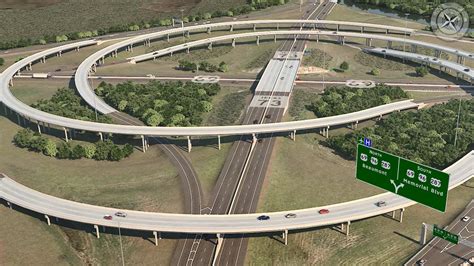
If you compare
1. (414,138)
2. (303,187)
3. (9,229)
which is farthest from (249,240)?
(414,138)

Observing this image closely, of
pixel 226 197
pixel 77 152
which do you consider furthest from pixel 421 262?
pixel 77 152

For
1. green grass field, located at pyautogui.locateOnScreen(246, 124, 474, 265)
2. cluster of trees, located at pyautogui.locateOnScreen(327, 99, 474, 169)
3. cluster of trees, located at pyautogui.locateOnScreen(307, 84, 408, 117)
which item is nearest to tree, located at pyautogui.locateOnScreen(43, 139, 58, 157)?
green grass field, located at pyautogui.locateOnScreen(246, 124, 474, 265)

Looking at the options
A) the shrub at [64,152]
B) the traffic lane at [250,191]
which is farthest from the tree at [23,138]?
the traffic lane at [250,191]

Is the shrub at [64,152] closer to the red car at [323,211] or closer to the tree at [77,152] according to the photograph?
the tree at [77,152]

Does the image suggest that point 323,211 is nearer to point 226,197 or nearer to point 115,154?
point 226,197

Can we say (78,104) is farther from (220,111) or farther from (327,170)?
(327,170)
